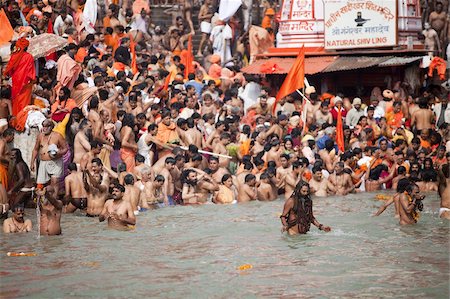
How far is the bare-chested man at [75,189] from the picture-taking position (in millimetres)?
19016

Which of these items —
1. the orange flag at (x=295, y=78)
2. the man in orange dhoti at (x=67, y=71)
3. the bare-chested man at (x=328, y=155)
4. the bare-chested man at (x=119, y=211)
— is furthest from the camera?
the bare-chested man at (x=328, y=155)

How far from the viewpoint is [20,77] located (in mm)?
19969

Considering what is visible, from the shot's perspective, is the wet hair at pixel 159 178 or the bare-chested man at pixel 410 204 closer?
the bare-chested man at pixel 410 204

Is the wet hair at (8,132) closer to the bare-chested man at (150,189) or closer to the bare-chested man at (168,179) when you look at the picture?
the bare-chested man at (150,189)

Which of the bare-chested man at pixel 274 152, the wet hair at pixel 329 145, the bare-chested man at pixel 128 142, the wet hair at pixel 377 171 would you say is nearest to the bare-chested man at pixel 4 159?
the bare-chested man at pixel 128 142

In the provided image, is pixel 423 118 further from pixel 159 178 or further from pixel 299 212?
pixel 299 212

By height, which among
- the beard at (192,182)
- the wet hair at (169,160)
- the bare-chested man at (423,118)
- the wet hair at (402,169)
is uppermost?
the bare-chested man at (423,118)

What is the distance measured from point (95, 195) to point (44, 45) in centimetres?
339

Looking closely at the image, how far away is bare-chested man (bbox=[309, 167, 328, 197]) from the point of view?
2159 cm

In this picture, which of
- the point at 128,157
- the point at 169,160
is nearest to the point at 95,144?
the point at 128,157

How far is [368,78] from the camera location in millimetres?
26625

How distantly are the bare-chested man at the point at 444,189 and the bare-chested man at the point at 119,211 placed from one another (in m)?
4.15

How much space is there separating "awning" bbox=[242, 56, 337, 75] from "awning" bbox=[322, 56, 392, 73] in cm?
19

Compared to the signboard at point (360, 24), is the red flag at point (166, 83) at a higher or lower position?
lower
